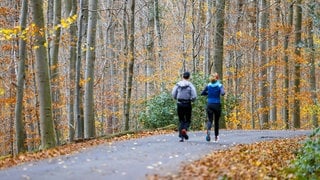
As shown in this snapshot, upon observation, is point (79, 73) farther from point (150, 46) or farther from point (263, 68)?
point (263, 68)

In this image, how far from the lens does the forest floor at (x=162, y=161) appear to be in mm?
9133

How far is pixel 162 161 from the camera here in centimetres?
1065

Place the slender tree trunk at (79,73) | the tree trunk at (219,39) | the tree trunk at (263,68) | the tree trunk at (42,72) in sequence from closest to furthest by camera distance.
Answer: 1. the tree trunk at (42,72)
2. the slender tree trunk at (79,73)
3. the tree trunk at (219,39)
4. the tree trunk at (263,68)

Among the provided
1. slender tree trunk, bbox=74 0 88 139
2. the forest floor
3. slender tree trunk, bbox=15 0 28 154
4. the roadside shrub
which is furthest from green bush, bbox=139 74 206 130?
the forest floor

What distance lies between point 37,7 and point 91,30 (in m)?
4.69

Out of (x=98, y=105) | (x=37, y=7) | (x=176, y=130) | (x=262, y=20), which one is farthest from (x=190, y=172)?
(x=98, y=105)

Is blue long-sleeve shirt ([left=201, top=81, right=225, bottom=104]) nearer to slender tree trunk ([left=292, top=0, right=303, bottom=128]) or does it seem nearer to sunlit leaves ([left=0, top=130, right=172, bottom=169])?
sunlit leaves ([left=0, top=130, right=172, bottom=169])

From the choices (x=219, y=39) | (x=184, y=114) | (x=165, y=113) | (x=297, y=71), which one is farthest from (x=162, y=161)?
(x=297, y=71)

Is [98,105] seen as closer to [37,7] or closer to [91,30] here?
[91,30]

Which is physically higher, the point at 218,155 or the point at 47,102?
the point at 47,102

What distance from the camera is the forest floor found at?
9.13 m

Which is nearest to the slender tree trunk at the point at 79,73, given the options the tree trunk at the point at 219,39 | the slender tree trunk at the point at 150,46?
the tree trunk at the point at 219,39

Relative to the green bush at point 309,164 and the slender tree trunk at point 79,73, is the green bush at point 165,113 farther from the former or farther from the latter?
the green bush at point 309,164

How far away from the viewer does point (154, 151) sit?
1238cm
